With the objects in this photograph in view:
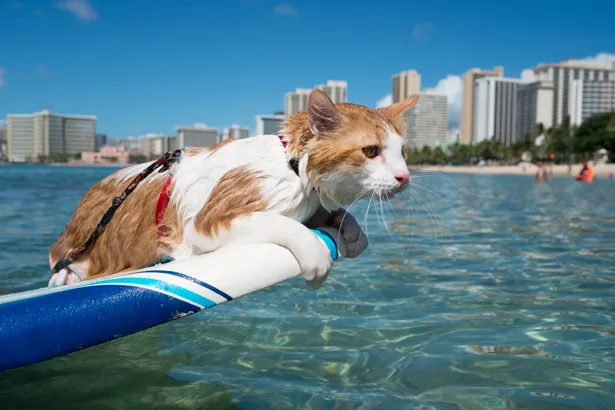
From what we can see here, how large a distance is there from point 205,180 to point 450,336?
6.76 feet

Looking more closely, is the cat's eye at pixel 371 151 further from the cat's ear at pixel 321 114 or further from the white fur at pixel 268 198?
the white fur at pixel 268 198

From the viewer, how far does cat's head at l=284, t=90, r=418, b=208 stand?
2711 millimetres

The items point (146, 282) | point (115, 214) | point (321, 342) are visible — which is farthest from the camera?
point (321, 342)

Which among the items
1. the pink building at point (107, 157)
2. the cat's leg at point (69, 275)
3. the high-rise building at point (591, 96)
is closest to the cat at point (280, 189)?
the cat's leg at point (69, 275)

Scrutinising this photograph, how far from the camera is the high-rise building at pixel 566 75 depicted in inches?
6344

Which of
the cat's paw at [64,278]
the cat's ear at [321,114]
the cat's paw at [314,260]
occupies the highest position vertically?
→ the cat's ear at [321,114]

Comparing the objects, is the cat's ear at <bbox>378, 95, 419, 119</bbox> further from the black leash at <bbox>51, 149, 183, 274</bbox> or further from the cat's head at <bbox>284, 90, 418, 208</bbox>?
the black leash at <bbox>51, 149, 183, 274</bbox>

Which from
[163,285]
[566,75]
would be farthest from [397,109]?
[566,75]

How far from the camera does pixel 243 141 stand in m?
3.05

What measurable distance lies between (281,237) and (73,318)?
956 millimetres

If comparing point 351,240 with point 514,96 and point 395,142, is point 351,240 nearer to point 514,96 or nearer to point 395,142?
point 395,142

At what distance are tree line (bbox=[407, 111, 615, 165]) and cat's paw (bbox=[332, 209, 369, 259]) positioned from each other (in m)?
81.7

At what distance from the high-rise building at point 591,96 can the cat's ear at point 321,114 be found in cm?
16798

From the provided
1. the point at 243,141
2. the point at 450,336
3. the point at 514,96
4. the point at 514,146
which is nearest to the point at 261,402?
the point at 243,141
